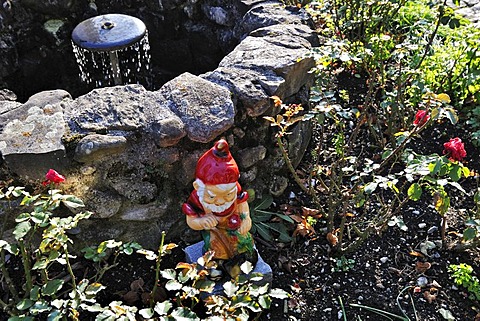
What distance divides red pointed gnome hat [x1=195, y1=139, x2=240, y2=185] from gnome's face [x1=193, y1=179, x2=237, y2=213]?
3cm

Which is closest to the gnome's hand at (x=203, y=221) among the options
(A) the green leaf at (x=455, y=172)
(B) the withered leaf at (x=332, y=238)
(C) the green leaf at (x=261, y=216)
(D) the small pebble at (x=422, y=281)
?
(C) the green leaf at (x=261, y=216)

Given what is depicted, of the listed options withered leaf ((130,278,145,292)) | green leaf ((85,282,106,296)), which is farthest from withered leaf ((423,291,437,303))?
green leaf ((85,282,106,296))

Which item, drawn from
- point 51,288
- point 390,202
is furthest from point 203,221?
point 390,202

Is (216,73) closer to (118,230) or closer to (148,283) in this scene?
(118,230)

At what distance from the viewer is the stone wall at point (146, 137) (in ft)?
8.30

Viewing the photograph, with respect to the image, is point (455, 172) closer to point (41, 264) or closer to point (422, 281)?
point (422, 281)

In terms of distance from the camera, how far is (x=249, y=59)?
2.99 m

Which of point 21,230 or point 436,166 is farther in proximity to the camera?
point 436,166

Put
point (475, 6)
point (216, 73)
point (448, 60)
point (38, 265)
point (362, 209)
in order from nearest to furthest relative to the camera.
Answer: point (38, 265) → point (216, 73) → point (362, 209) → point (448, 60) → point (475, 6)

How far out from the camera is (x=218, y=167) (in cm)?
221

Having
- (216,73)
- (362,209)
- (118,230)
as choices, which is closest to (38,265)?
(118,230)

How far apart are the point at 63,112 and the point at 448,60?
2.63 metres

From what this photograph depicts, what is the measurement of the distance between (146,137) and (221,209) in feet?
1.83

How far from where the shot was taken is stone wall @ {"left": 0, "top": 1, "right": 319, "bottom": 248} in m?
2.53
